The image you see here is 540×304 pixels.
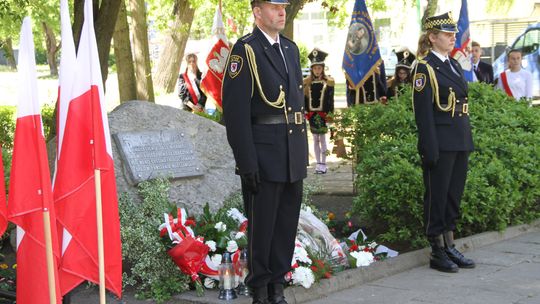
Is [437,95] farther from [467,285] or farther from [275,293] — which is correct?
[275,293]

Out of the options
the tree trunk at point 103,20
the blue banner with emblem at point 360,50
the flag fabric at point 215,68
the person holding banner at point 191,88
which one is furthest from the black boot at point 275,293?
the person holding banner at point 191,88

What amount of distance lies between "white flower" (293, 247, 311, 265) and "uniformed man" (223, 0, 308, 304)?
538 mm

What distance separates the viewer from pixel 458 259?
7.13 meters

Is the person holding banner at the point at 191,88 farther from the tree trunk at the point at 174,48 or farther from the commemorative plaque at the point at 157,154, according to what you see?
the commemorative plaque at the point at 157,154

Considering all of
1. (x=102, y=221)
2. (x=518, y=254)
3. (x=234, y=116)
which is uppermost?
(x=234, y=116)

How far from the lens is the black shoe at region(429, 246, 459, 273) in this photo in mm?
7004

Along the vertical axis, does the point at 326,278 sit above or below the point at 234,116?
below

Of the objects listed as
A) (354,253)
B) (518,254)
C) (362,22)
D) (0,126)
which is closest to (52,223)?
(354,253)

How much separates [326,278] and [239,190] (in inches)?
69.2

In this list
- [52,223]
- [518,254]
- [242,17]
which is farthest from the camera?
[242,17]

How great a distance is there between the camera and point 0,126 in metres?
15.3

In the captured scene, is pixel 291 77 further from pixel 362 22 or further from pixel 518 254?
pixel 362 22

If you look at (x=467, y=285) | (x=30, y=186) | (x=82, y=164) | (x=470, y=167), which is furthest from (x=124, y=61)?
(x=30, y=186)

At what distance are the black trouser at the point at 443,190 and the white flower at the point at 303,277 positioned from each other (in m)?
1.36
